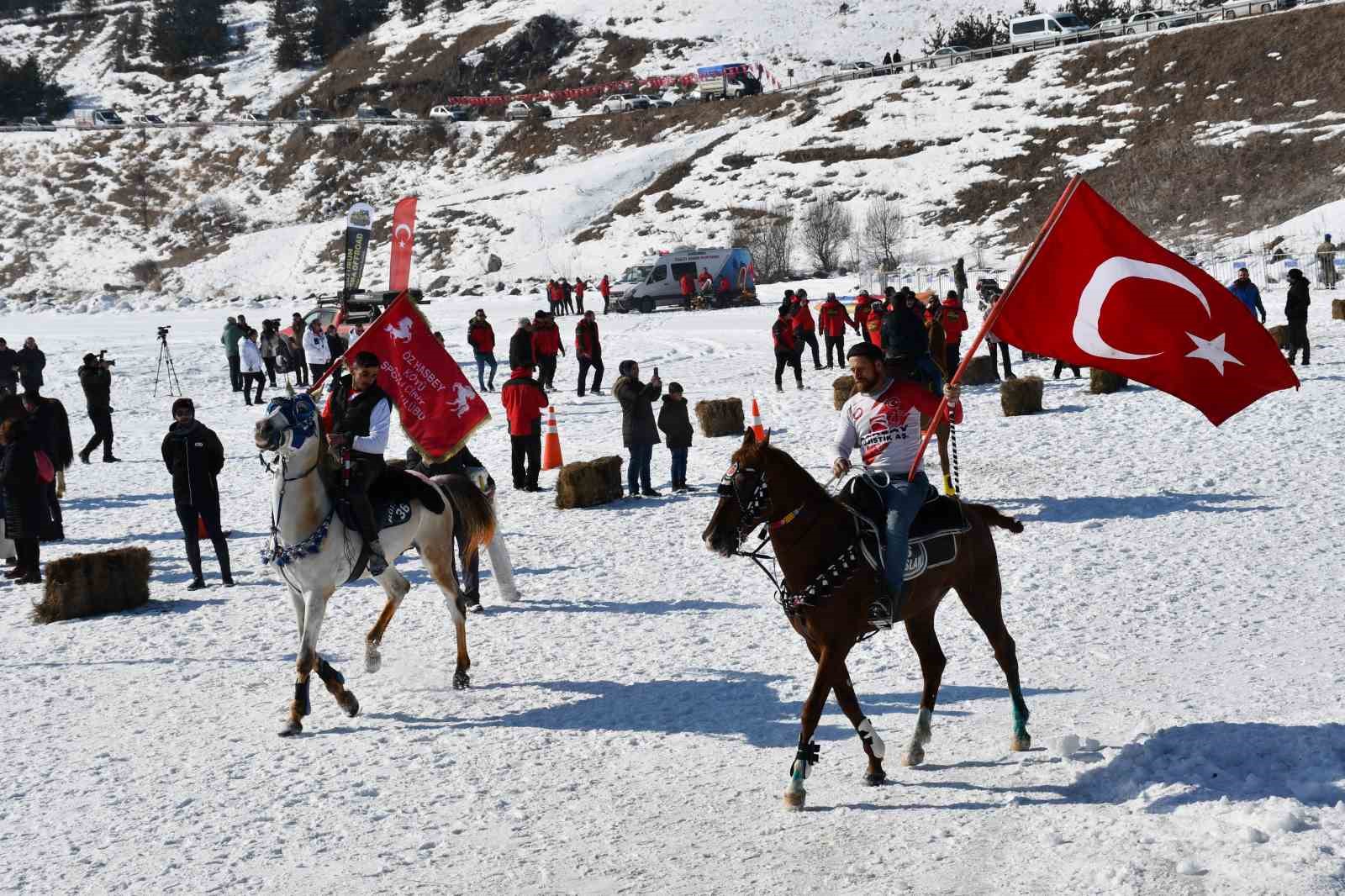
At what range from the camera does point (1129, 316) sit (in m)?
7.76

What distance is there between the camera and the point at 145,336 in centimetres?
4294

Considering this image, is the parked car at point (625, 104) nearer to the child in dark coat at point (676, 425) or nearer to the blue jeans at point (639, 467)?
the child in dark coat at point (676, 425)

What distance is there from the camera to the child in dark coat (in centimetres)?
1670

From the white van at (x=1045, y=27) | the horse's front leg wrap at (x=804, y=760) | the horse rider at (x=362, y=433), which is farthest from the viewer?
the white van at (x=1045, y=27)

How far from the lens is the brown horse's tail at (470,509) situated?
10648 mm

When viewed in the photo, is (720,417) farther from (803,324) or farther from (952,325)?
(803,324)

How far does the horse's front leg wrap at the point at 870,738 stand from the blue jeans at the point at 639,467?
9666 mm

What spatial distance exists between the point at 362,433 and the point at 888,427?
424 centimetres

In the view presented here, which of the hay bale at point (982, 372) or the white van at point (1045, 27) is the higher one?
the white van at point (1045, 27)

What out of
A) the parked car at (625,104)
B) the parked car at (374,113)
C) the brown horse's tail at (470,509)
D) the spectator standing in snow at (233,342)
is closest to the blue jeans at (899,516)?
the brown horse's tail at (470,509)

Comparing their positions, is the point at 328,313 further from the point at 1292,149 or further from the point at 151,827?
the point at 1292,149

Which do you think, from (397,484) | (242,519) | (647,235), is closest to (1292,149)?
(647,235)

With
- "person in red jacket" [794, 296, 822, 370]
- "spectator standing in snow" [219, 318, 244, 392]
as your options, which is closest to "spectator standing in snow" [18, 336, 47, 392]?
"spectator standing in snow" [219, 318, 244, 392]

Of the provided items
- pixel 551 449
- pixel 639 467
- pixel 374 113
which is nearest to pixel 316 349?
pixel 551 449
